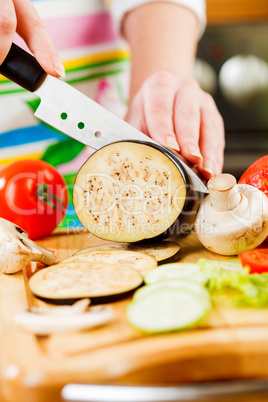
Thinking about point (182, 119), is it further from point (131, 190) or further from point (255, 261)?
point (255, 261)

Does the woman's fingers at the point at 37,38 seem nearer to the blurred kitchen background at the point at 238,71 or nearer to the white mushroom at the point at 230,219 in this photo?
the white mushroom at the point at 230,219

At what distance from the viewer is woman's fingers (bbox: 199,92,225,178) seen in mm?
1750

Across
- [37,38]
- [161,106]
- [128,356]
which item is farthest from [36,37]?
[128,356]

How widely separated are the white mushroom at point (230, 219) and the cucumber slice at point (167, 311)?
1.40ft

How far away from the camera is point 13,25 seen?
1410 mm

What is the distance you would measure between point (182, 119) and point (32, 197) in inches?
24.8

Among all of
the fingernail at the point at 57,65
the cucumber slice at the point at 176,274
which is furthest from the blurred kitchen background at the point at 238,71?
the cucumber slice at the point at 176,274

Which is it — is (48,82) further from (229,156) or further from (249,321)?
(229,156)

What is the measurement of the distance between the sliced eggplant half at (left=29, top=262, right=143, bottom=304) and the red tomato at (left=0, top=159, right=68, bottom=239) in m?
0.52

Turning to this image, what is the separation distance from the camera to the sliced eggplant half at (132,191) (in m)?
1.50

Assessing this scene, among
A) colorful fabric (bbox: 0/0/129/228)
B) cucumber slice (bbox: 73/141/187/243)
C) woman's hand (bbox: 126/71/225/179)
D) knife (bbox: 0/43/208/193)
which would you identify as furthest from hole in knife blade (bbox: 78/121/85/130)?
colorful fabric (bbox: 0/0/129/228)

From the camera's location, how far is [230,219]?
1450mm

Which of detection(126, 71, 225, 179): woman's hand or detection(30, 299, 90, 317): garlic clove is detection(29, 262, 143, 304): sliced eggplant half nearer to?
detection(30, 299, 90, 317): garlic clove

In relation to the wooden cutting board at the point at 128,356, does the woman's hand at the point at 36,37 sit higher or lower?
higher
